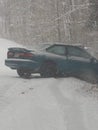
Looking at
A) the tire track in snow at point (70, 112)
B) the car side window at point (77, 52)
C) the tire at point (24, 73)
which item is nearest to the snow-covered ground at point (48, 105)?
the tire track in snow at point (70, 112)

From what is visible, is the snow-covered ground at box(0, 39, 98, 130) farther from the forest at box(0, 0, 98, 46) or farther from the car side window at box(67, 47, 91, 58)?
the forest at box(0, 0, 98, 46)

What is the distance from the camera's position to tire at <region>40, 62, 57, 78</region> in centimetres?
1628

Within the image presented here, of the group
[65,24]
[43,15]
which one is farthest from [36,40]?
[65,24]

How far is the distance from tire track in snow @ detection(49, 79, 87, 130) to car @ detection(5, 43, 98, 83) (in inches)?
133

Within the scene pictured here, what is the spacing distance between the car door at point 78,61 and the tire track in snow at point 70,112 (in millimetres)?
4143

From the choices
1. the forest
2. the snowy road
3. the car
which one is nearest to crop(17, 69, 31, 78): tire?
the car

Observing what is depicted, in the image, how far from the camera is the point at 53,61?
16.5 metres

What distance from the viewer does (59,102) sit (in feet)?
35.5

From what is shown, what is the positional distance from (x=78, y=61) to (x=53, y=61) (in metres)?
1.13

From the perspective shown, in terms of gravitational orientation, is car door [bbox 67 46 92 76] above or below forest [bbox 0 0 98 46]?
above

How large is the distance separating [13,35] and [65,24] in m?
41.9

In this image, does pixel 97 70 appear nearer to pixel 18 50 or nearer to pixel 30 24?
pixel 18 50

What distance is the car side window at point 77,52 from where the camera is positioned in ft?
55.7

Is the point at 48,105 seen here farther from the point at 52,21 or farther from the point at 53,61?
the point at 52,21
